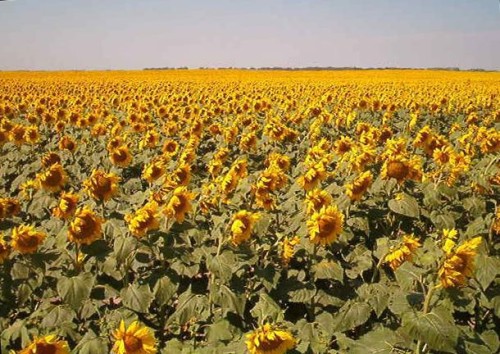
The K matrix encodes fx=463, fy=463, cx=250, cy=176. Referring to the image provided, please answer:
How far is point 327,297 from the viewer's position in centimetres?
387

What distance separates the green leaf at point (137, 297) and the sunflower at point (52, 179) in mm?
1830

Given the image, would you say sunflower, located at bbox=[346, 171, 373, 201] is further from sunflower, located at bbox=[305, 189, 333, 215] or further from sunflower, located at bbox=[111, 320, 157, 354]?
sunflower, located at bbox=[111, 320, 157, 354]

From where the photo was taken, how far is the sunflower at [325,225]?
12.2ft

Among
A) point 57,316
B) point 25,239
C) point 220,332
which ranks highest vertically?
point 25,239

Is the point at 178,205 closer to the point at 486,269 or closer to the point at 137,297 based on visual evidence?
the point at 137,297

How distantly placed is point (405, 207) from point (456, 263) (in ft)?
5.09

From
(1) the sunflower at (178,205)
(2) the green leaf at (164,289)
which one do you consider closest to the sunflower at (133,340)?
(2) the green leaf at (164,289)

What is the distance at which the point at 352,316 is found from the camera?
3430mm

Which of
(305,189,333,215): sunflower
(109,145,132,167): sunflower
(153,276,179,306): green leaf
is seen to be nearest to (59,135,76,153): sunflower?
(109,145,132,167): sunflower

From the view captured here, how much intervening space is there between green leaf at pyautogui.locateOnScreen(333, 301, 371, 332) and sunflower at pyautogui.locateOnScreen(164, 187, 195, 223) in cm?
150

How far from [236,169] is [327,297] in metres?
1.86

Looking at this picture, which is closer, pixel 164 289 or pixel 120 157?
pixel 164 289

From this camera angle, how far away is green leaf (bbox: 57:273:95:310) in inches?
127

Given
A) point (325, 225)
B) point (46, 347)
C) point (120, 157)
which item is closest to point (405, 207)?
point (325, 225)
